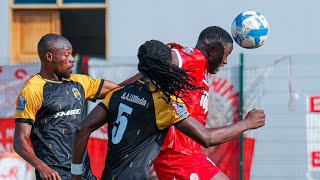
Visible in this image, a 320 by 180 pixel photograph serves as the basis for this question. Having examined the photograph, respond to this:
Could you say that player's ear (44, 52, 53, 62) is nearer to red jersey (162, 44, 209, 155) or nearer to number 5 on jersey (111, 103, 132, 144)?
red jersey (162, 44, 209, 155)

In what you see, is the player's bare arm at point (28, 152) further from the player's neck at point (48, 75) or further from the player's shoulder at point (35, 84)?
the player's neck at point (48, 75)

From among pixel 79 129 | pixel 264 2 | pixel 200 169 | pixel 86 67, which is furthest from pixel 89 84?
pixel 264 2

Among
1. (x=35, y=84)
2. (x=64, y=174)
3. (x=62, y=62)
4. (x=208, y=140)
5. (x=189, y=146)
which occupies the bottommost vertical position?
(x=64, y=174)

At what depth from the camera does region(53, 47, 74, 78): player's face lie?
22.0 feet

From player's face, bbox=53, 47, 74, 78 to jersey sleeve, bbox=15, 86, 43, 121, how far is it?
0.82 ft

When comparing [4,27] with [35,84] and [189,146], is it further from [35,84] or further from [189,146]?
[189,146]

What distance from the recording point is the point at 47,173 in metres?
6.27

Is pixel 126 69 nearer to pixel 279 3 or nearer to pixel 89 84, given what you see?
pixel 279 3

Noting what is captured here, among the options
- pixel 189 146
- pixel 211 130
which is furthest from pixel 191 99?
pixel 211 130

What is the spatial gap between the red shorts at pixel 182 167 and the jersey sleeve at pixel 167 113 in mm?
1514

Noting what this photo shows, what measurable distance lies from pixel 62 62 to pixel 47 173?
0.99 m

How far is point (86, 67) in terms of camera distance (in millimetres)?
10531

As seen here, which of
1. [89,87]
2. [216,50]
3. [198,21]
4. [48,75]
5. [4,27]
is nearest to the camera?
[48,75]

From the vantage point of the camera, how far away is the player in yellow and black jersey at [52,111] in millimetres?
6511
